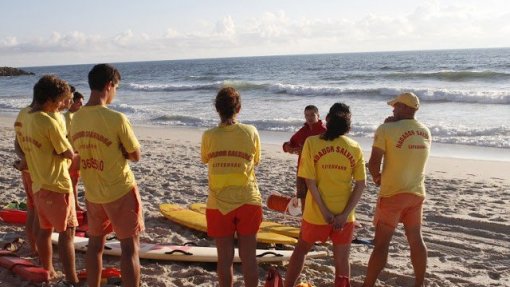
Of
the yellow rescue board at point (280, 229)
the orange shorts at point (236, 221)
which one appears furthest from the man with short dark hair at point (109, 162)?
the yellow rescue board at point (280, 229)

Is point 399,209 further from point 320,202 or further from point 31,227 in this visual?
point 31,227

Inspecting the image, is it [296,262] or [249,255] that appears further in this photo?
[296,262]

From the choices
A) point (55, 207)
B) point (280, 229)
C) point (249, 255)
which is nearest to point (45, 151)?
point (55, 207)

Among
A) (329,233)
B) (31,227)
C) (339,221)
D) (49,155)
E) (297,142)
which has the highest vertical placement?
(49,155)

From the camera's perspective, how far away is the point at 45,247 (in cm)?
457

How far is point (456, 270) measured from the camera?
17.6 feet

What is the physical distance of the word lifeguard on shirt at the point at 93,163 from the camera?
375 centimetres

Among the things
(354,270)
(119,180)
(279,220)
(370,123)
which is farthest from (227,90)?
(370,123)

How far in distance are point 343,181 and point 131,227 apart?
1.45m

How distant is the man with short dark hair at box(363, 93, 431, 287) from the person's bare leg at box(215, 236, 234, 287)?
115cm

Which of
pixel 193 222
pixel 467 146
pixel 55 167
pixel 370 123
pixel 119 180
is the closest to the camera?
pixel 119 180

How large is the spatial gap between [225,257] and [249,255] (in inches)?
6.6

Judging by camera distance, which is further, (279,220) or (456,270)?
(279,220)

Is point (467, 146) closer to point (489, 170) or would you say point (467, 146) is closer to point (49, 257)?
point (489, 170)
